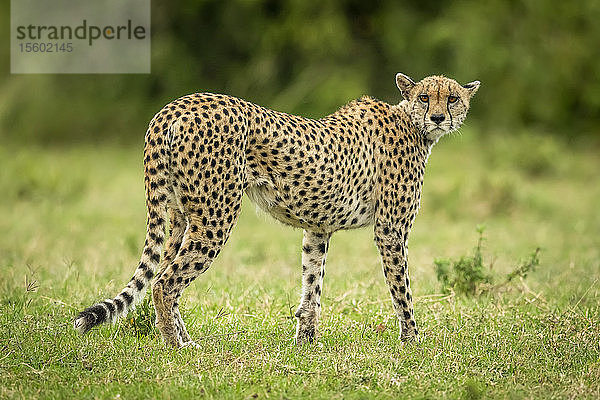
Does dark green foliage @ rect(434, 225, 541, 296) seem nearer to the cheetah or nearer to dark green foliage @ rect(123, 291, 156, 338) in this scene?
the cheetah

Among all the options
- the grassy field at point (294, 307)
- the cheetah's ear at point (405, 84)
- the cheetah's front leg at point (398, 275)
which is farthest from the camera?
the cheetah's ear at point (405, 84)

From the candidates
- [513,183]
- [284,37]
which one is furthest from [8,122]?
[513,183]

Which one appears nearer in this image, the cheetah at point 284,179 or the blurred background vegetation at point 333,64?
the cheetah at point 284,179

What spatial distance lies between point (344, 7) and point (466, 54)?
258cm

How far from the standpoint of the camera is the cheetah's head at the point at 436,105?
5.32 m

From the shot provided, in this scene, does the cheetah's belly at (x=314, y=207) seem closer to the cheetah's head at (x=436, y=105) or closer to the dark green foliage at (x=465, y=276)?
the cheetah's head at (x=436, y=105)

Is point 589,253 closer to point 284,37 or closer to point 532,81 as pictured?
point 532,81

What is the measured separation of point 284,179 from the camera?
15.8 feet

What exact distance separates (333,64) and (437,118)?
31.7 feet

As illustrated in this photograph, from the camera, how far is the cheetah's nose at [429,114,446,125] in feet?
17.4

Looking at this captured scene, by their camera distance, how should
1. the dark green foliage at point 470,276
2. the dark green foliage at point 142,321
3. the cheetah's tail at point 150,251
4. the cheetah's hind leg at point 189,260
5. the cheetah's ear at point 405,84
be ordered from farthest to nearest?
the dark green foliage at point 470,276, the cheetah's ear at point 405,84, the dark green foliage at point 142,321, the cheetah's hind leg at point 189,260, the cheetah's tail at point 150,251

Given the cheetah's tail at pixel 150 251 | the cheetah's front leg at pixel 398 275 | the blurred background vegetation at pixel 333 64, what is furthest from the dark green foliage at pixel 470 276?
the blurred background vegetation at pixel 333 64

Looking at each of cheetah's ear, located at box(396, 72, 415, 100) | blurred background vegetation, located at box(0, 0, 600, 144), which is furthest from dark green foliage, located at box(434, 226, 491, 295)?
blurred background vegetation, located at box(0, 0, 600, 144)

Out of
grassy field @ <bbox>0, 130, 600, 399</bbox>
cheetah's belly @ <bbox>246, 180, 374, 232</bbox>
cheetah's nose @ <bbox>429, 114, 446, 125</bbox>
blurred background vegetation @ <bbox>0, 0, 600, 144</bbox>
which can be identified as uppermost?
blurred background vegetation @ <bbox>0, 0, 600, 144</bbox>
